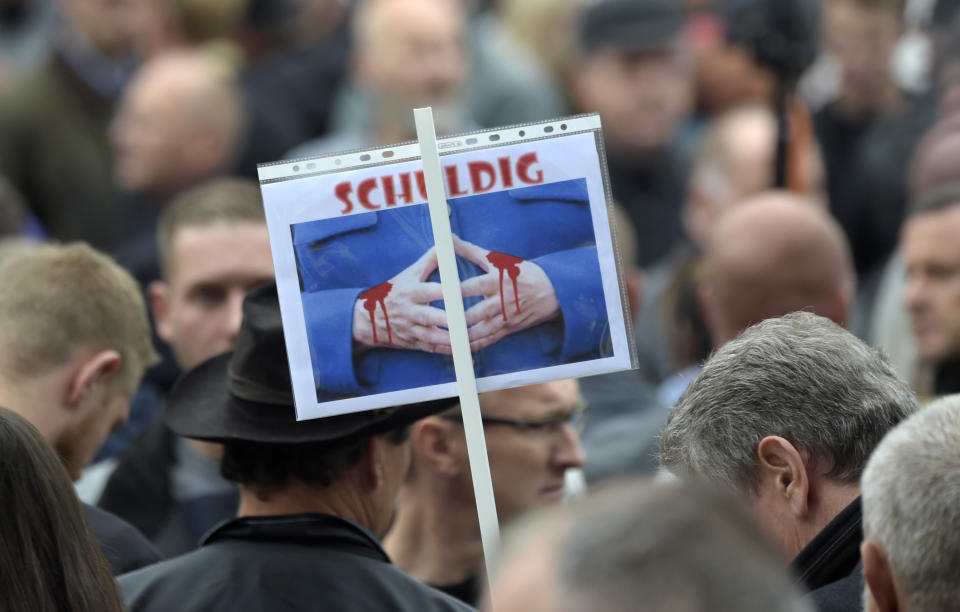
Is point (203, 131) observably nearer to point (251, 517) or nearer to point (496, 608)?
point (251, 517)

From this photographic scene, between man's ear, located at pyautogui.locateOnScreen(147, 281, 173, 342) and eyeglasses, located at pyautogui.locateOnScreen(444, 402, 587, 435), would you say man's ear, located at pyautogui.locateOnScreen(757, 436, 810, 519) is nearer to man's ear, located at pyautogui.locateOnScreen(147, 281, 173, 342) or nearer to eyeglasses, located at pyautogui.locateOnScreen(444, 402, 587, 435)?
eyeglasses, located at pyautogui.locateOnScreen(444, 402, 587, 435)

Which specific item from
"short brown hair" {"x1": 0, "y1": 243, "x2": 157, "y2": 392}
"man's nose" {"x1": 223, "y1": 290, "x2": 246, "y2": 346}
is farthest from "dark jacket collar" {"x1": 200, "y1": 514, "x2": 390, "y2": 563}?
"man's nose" {"x1": 223, "y1": 290, "x2": 246, "y2": 346}

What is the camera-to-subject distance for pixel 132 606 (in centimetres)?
276

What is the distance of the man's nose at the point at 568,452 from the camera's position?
3756 mm

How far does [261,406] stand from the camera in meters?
2.98

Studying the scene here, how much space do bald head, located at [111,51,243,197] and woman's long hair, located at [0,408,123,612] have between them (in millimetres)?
4304

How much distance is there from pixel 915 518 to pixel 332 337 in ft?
3.76

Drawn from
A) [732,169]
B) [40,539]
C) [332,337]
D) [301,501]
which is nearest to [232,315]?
[301,501]

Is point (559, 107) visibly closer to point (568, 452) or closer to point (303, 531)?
point (568, 452)

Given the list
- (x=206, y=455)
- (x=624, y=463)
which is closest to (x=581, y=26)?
(x=624, y=463)

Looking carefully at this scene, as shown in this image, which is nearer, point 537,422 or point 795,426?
point 795,426

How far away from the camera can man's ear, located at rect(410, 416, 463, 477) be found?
12.3 ft

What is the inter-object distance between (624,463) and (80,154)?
141 inches

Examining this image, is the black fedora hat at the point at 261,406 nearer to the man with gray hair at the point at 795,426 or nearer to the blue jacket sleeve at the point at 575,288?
the blue jacket sleeve at the point at 575,288
